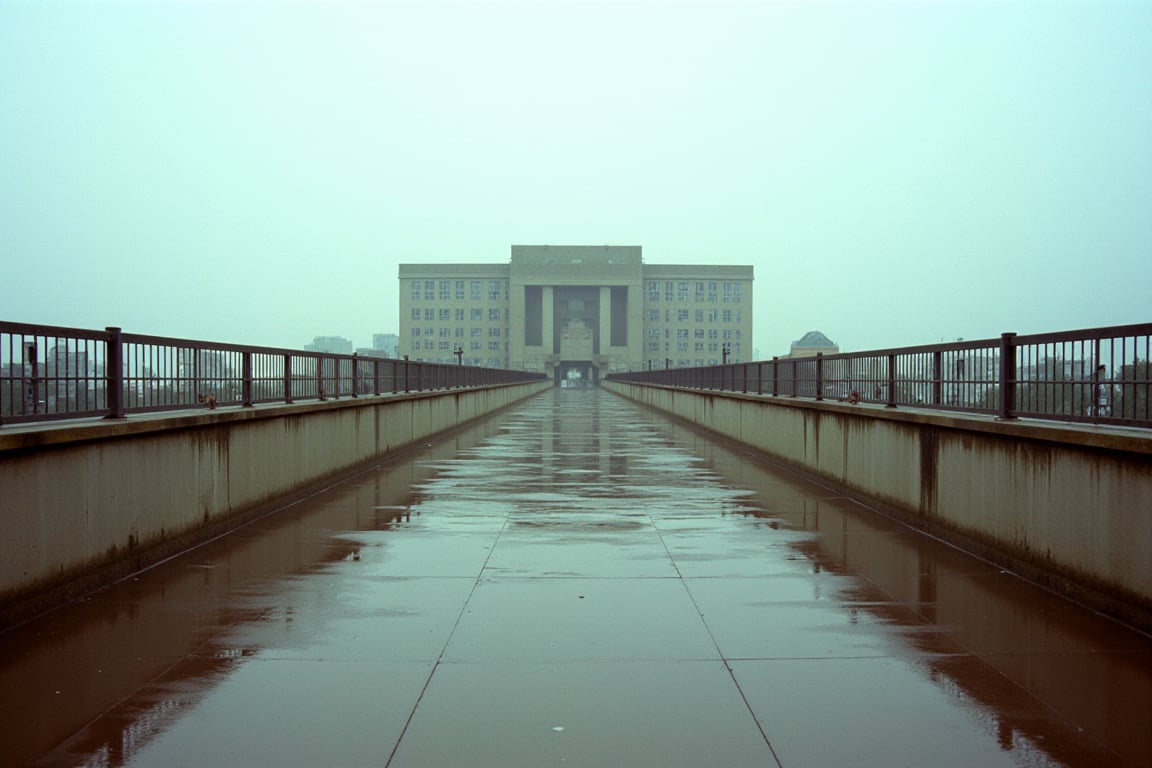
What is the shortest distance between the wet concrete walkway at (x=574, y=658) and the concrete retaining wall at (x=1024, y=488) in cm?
31

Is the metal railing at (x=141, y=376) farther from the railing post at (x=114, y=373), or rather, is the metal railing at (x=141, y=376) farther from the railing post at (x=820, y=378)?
the railing post at (x=820, y=378)

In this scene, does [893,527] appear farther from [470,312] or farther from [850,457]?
[470,312]

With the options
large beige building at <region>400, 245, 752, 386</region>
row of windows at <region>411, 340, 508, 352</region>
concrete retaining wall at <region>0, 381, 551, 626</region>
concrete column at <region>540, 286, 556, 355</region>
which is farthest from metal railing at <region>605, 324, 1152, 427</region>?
row of windows at <region>411, 340, 508, 352</region>

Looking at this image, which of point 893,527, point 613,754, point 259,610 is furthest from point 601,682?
point 893,527

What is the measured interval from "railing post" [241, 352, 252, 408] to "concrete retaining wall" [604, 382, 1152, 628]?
8.29m

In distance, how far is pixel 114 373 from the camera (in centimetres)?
973

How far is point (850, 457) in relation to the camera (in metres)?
15.1

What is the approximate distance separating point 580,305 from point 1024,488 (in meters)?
181

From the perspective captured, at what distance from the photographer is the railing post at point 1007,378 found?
10.3 m

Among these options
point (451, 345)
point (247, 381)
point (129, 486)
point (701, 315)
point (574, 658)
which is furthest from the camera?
point (701, 315)

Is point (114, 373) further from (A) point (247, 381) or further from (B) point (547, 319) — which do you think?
(B) point (547, 319)

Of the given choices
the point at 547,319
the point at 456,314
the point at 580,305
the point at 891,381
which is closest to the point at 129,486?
the point at 891,381

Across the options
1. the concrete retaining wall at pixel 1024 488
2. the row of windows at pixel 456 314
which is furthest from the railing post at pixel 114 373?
the row of windows at pixel 456 314

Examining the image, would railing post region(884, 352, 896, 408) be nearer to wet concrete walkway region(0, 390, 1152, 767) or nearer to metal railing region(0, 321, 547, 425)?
wet concrete walkway region(0, 390, 1152, 767)
